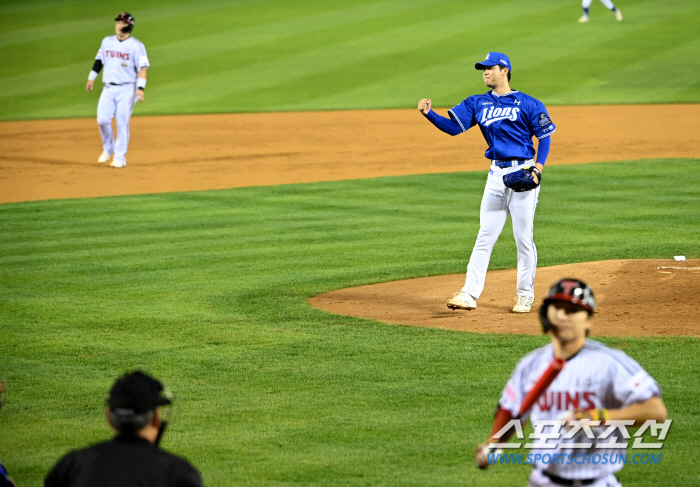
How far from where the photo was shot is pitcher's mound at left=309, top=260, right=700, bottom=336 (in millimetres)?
8664

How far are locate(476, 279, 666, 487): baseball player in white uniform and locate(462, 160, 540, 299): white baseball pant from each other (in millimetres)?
5193

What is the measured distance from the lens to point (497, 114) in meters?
8.83

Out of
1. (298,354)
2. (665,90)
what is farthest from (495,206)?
(665,90)

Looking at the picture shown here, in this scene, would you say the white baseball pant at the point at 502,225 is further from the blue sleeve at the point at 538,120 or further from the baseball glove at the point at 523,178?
the blue sleeve at the point at 538,120

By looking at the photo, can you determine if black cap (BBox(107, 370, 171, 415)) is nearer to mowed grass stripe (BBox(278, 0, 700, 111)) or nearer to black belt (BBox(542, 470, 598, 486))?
black belt (BBox(542, 470, 598, 486))

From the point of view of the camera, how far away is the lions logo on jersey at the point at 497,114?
8781 millimetres

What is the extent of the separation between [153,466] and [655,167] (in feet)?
53.3

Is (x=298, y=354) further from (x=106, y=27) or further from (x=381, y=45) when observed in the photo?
(x=106, y=27)

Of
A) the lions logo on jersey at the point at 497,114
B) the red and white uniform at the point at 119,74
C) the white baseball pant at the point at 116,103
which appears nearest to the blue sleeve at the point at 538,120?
the lions logo on jersey at the point at 497,114

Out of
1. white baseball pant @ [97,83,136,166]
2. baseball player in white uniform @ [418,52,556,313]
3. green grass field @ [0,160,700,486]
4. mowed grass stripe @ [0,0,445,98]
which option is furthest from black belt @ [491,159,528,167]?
mowed grass stripe @ [0,0,445,98]

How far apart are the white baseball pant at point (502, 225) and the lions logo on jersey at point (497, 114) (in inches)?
16.4

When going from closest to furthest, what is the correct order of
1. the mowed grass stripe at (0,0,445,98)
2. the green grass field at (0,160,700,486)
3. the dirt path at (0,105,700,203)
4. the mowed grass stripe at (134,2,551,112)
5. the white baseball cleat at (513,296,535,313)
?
the green grass field at (0,160,700,486) → the white baseball cleat at (513,296,535,313) → the dirt path at (0,105,700,203) → the mowed grass stripe at (134,2,551,112) → the mowed grass stripe at (0,0,445,98)

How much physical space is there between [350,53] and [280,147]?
14.1m

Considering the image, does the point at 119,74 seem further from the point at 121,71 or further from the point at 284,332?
the point at 284,332
